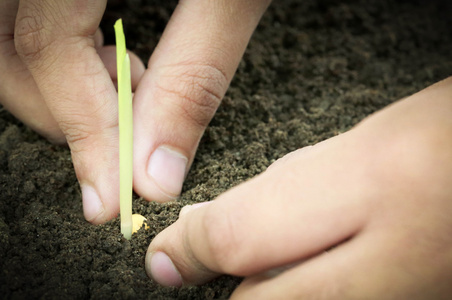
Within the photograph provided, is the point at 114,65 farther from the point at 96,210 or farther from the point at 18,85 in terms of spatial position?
the point at 96,210

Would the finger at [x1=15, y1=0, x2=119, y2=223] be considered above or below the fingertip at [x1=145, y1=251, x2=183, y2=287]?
above

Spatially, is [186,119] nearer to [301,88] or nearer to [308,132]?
[308,132]

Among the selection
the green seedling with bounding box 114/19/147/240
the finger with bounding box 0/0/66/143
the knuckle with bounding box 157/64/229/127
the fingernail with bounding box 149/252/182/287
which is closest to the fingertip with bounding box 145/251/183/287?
the fingernail with bounding box 149/252/182/287

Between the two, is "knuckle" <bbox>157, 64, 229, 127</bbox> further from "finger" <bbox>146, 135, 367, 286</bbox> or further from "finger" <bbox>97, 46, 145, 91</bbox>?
"finger" <bbox>146, 135, 367, 286</bbox>

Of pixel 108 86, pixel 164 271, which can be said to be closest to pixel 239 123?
pixel 108 86

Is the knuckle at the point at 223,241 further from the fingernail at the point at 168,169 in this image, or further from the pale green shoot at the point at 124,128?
the fingernail at the point at 168,169
